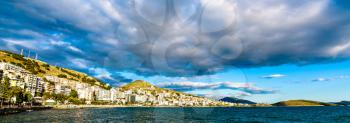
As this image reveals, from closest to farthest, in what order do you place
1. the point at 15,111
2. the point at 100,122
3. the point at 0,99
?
the point at 100,122 < the point at 15,111 < the point at 0,99

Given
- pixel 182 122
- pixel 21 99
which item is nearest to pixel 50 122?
pixel 182 122

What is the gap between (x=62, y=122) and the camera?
255ft

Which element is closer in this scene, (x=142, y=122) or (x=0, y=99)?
(x=142, y=122)

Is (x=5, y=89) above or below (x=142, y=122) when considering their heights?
above

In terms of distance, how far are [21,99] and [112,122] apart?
86.7 m

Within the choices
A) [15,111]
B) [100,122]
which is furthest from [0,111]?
[100,122]

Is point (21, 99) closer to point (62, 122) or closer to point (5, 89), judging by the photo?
point (5, 89)

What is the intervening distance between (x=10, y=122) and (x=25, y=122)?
11.1ft

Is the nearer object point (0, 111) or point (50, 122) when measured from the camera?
point (50, 122)

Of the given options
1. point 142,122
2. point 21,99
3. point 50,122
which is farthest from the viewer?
point 21,99

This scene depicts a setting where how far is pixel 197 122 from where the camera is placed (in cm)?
8712

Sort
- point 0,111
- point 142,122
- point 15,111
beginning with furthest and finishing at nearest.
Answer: point 15,111 < point 0,111 < point 142,122

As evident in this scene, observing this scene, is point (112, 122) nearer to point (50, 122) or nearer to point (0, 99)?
point (50, 122)

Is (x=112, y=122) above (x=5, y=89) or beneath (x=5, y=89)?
beneath
